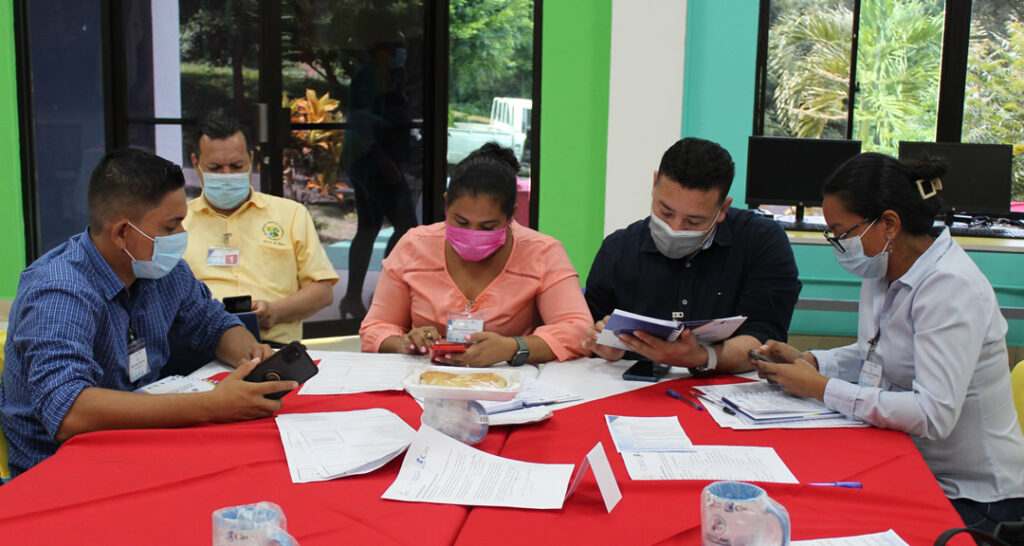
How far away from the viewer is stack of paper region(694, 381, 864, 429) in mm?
2002

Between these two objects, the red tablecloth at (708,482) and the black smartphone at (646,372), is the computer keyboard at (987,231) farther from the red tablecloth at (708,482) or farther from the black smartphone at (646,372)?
the red tablecloth at (708,482)

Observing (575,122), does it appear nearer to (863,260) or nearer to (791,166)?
(791,166)

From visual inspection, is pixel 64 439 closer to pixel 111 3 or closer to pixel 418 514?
pixel 418 514

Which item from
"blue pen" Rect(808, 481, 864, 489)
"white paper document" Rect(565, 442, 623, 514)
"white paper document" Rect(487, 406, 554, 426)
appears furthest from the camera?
"white paper document" Rect(487, 406, 554, 426)

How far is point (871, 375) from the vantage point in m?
2.18

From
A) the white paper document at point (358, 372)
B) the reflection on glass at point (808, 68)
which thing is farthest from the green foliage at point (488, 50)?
the white paper document at point (358, 372)

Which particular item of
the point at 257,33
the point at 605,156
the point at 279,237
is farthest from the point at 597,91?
the point at 279,237

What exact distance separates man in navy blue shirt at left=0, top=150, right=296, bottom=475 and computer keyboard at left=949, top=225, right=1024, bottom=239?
14.3ft

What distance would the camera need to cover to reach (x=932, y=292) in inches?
80.0

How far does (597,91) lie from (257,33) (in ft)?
7.28

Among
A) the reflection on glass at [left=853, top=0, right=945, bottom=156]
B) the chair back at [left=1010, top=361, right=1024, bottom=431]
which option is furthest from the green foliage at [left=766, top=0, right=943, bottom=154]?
the chair back at [left=1010, top=361, right=1024, bottom=431]

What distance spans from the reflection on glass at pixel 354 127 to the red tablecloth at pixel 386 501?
4.00 metres

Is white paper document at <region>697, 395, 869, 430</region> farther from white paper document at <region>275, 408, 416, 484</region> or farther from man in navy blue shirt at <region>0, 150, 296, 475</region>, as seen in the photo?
man in navy blue shirt at <region>0, 150, 296, 475</region>

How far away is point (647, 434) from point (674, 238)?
835mm
